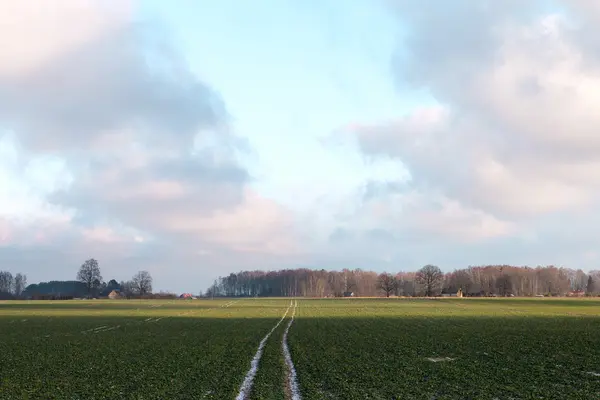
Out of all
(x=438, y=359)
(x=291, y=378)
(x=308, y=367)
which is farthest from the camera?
(x=438, y=359)

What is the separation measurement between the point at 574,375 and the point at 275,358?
1294 cm

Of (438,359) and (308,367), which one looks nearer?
(308,367)

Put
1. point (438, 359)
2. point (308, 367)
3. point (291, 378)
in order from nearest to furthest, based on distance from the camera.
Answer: point (291, 378) → point (308, 367) → point (438, 359)

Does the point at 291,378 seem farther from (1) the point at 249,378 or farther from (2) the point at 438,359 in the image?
(2) the point at 438,359

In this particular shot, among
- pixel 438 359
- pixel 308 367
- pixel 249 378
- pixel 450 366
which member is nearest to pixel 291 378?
pixel 249 378

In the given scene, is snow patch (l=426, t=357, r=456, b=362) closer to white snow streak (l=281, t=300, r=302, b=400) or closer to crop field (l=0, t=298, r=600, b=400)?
crop field (l=0, t=298, r=600, b=400)

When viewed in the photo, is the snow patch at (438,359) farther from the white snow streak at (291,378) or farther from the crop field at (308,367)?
the white snow streak at (291,378)

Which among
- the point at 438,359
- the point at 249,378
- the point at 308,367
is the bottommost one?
the point at 438,359

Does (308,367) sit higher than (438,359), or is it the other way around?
(308,367)

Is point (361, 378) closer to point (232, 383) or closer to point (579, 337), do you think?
point (232, 383)

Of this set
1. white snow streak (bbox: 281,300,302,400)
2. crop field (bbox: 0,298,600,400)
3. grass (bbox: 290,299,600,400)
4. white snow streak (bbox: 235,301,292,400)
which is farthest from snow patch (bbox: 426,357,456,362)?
white snow streak (bbox: 235,301,292,400)

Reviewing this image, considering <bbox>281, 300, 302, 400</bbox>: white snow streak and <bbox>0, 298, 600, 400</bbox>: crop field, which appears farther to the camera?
<bbox>0, 298, 600, 400</bbox>: crop field

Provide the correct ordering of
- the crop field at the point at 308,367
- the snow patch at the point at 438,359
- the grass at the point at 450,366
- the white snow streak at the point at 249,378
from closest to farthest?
the white snow streak at the point at 249,378 → the grass at the point at 450,366 → the crop field at the point at 308,367 → the snow patch at the point at 438,359

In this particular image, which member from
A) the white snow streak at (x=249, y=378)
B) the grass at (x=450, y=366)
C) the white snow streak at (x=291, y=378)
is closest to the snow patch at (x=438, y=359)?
the grass at (x=450, y=366)
